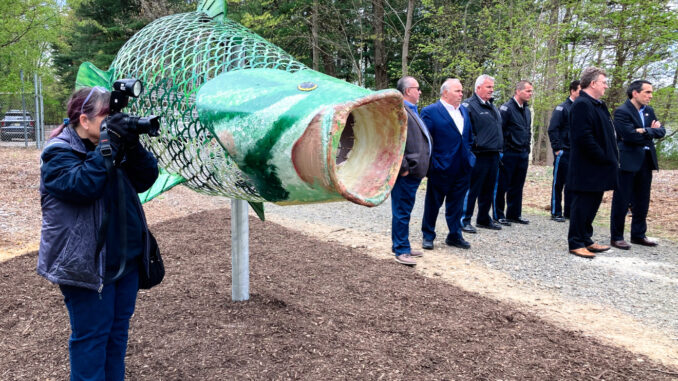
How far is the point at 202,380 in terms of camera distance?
2.62m

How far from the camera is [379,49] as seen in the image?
17.8 m

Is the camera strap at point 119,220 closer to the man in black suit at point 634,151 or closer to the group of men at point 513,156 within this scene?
the group of men at point 513,156

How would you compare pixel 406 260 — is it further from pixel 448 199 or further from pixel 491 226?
pixel 491 226

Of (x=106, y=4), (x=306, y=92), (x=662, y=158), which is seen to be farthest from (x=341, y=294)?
(x=662, y=158)

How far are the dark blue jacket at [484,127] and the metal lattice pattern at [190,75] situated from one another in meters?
4.16

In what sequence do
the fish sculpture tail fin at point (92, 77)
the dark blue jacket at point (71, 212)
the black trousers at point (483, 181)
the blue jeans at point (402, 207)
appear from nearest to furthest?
the dark blue jacket at point (71, 212), the fish sculpture tail fin at point (92, 77), the blue jeans at point (402, 207), the black trousers at point (483, 181)

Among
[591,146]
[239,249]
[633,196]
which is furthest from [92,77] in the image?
[633,196]

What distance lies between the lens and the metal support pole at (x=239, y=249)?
3254 mm

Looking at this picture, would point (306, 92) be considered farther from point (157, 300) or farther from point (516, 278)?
point (516, 278)

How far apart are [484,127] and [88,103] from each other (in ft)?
16.8

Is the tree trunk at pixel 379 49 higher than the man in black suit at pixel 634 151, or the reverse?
the tree trunk at pixel 379 49

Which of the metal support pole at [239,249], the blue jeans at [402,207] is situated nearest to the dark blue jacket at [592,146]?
the blue jeans at [402,207]

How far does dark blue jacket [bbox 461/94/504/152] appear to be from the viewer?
19.9 ft

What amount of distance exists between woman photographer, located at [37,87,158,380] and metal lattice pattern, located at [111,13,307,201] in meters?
0.20
